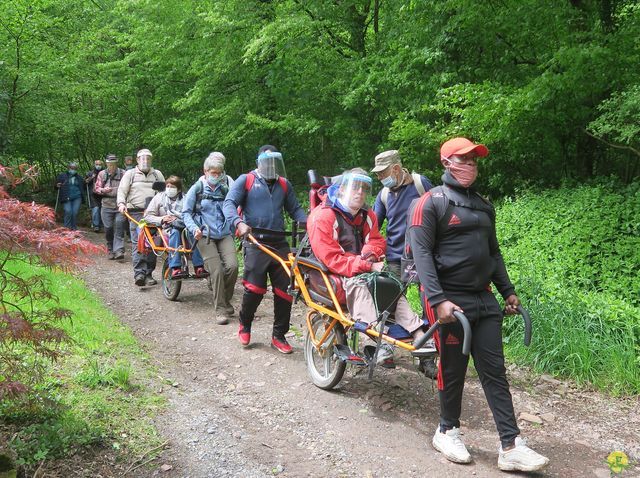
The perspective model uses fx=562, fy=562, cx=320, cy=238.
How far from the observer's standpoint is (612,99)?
7316 mm

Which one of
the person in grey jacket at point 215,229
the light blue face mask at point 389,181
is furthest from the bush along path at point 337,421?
the light blue face mask at point 389,181

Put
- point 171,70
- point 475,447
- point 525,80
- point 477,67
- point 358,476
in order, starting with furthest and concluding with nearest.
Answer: point 171,70, point 477,67, point 525,80, point 475,447, point 358,476

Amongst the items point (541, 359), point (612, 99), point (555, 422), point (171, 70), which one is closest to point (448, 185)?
point (555, 422)

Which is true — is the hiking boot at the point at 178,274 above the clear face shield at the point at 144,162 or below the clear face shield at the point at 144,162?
below

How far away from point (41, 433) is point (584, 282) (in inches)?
241

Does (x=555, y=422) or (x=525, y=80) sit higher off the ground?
(x=525, y=80)

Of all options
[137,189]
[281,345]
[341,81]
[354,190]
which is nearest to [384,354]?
[354,190]

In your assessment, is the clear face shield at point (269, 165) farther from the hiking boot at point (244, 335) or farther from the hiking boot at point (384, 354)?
the hiking boot at point (384, 354)

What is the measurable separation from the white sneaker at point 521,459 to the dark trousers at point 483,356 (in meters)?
0.06

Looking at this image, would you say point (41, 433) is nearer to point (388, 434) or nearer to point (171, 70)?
point (388, 434)

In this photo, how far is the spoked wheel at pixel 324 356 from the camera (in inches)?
195

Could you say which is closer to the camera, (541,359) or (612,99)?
(541,359)

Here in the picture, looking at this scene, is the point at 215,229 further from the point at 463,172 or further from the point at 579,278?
the point at 579,278

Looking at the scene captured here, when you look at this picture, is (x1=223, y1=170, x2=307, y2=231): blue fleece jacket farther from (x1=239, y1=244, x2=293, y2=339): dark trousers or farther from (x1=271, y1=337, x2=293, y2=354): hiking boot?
(x1=271, y1=337, x2=293, y2=354): hiking boot
